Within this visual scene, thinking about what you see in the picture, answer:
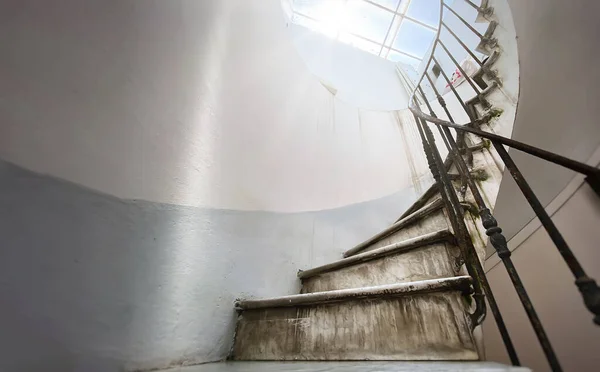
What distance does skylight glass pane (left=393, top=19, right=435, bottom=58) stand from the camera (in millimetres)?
3828

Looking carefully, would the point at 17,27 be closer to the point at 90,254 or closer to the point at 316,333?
the point at 90,254

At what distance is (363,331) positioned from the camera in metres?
0.84

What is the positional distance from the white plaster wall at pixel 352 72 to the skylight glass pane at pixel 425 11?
2.50 feet

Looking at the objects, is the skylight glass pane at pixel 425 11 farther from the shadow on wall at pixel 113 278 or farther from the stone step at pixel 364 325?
the stone step at pixel 364 325

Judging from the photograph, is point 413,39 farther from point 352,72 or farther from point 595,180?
point 595,180

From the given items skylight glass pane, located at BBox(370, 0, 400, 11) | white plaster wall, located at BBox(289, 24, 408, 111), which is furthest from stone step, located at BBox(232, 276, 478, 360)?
skylight glass pane, located at BBox(370, 0, 400, 11)

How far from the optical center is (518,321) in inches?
32.3

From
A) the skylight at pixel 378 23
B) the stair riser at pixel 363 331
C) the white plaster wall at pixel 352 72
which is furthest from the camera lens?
the skylight at pixel 378 23

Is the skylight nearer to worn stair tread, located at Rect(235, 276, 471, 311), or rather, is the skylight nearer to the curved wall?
the curved wall

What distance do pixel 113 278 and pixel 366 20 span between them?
435 cm

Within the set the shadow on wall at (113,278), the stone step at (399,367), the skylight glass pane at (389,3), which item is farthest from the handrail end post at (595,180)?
the skylight glass pane at (389,3)

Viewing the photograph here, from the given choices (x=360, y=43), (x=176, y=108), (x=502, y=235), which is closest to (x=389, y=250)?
(x=502, y=235)

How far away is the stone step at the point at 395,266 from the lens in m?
1.00

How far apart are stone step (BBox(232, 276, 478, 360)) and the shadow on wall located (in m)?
0.16
